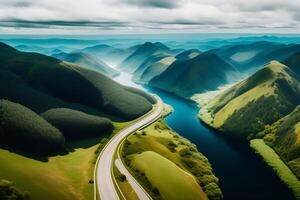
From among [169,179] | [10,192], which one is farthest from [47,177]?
[169,179]

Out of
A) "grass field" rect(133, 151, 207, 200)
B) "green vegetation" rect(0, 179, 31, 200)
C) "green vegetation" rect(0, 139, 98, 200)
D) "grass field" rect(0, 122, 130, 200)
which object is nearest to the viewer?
"green vegetation" rect(0, 179, 31, 200)

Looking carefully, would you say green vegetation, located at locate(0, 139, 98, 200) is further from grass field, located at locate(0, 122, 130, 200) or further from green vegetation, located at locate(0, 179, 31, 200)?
green vegetation, located at locate(0, 179, 31, 200)

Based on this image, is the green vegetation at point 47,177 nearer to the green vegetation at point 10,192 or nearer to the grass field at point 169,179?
the green vegetation at point 10,192

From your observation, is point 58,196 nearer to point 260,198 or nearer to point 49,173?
point 49,173

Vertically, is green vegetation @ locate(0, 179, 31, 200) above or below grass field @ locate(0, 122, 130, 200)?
above

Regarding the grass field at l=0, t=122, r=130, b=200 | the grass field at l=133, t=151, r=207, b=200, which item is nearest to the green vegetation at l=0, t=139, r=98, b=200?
the grass field at l=0, t=122, r=130, b=200

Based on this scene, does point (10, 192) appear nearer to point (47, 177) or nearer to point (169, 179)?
point (47, 177)
